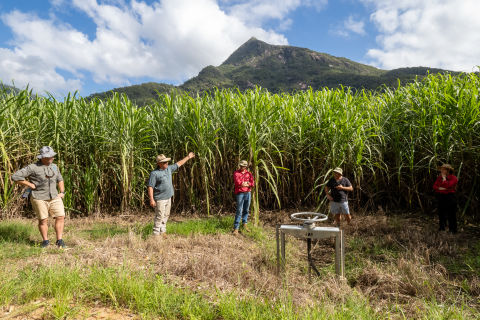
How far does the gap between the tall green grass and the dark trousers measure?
0.60 meters

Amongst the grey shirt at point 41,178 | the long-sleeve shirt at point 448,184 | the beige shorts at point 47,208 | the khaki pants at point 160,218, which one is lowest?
the khaki pants at point 160,218

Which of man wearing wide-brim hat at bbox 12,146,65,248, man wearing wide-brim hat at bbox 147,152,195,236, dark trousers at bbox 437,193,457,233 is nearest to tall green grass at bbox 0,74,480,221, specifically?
dark trousers at bbox 437,193,457,233

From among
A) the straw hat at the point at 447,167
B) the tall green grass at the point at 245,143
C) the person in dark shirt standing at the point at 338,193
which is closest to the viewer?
the straw hat at the point at 447,167

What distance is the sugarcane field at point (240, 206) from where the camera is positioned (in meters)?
2.16

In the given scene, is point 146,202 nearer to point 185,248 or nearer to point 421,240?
point 185,248

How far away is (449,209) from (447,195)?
20cm

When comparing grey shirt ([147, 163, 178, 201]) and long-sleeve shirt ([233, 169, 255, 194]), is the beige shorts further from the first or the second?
long-sleeve shirt ([233, 169, 255, 194])

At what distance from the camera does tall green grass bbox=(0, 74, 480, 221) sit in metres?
4.43

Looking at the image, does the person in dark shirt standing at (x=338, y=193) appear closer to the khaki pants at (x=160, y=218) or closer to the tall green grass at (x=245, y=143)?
the tall green grass at (x=245, y=143)

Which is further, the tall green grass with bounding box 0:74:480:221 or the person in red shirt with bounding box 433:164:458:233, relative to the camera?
the tall green grass with bounding box 0:74:480:221

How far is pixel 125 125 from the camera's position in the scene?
480cm

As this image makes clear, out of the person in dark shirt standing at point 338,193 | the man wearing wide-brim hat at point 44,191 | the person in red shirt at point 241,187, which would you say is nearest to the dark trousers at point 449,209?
the person in dark shirt standing at point 338,193

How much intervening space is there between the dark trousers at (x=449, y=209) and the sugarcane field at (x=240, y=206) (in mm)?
19

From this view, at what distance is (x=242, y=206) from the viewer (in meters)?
4.10
